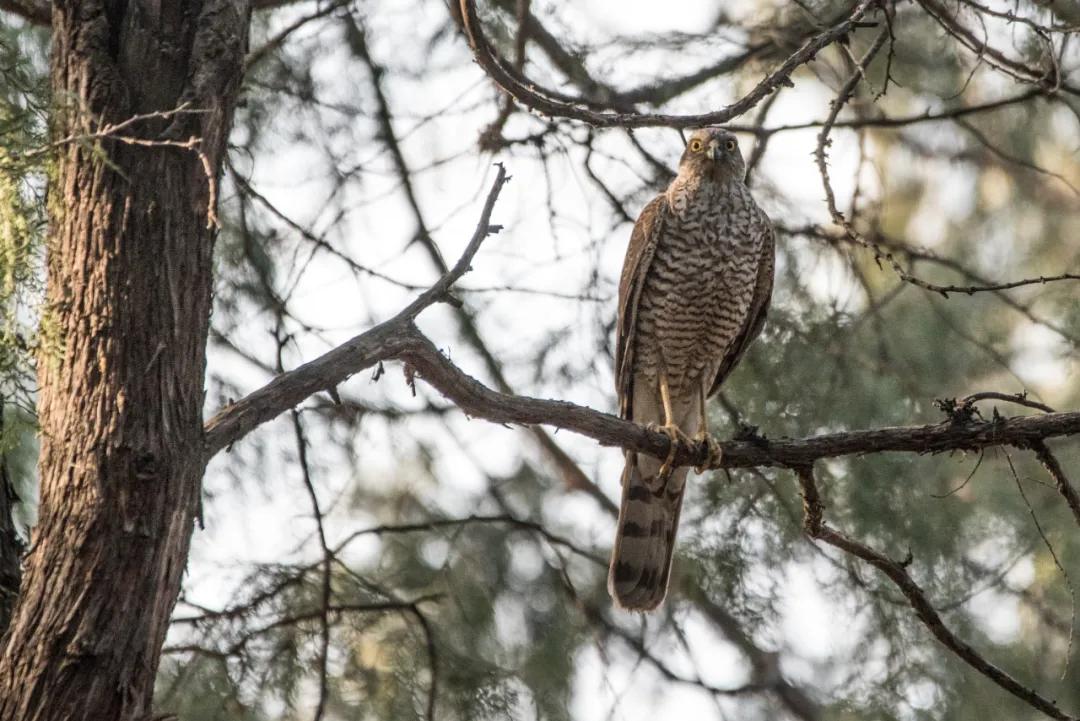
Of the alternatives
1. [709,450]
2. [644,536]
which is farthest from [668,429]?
[644,536]

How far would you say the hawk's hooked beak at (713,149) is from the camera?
5.23 meters

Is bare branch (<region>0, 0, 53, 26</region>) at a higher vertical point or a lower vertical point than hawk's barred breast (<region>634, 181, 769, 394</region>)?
lower

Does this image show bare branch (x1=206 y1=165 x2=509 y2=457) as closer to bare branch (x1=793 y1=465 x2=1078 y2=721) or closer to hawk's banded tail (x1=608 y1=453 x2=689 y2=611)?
bare branch (x1=793 y1=465 x2=1078 y2=721)

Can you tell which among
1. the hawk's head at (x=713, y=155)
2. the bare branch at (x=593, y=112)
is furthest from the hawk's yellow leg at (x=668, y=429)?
the bare branch at (x=593, y=112)

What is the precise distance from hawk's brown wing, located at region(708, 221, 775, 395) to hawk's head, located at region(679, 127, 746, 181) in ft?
0.87

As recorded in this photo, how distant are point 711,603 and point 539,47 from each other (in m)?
2.33

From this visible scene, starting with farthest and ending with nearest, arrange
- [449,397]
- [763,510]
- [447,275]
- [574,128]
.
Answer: [763,510] < [574,128] < [449,397] < [447,275]

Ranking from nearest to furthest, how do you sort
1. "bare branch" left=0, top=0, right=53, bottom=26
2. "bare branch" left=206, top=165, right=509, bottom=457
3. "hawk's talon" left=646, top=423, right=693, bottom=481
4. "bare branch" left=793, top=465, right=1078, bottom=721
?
"bare branch" left=206, top=165, right=509, bottom=457
"bare branch" left=793, top=465, right=1078, bottom=721
"bare branch" left=0, top=0, right=53, bottom=26
"hawk's talon" left=646, top=423, right=693, bottom=481

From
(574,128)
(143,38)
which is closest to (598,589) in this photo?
(574,128)

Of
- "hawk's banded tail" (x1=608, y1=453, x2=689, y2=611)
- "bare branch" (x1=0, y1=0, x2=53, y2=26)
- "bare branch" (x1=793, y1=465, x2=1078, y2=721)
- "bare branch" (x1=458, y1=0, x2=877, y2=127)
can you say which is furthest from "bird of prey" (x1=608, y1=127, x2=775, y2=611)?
"bare branch" (x1=0, y1=0, x2=53, y2=26)

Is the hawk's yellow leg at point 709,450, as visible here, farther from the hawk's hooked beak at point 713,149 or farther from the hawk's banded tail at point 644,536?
the hawk's hooked beak at point 713,149

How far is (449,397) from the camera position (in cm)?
359

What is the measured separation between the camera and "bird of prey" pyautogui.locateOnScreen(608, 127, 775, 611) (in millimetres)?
5184

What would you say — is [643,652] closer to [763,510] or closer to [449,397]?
[763,510]
